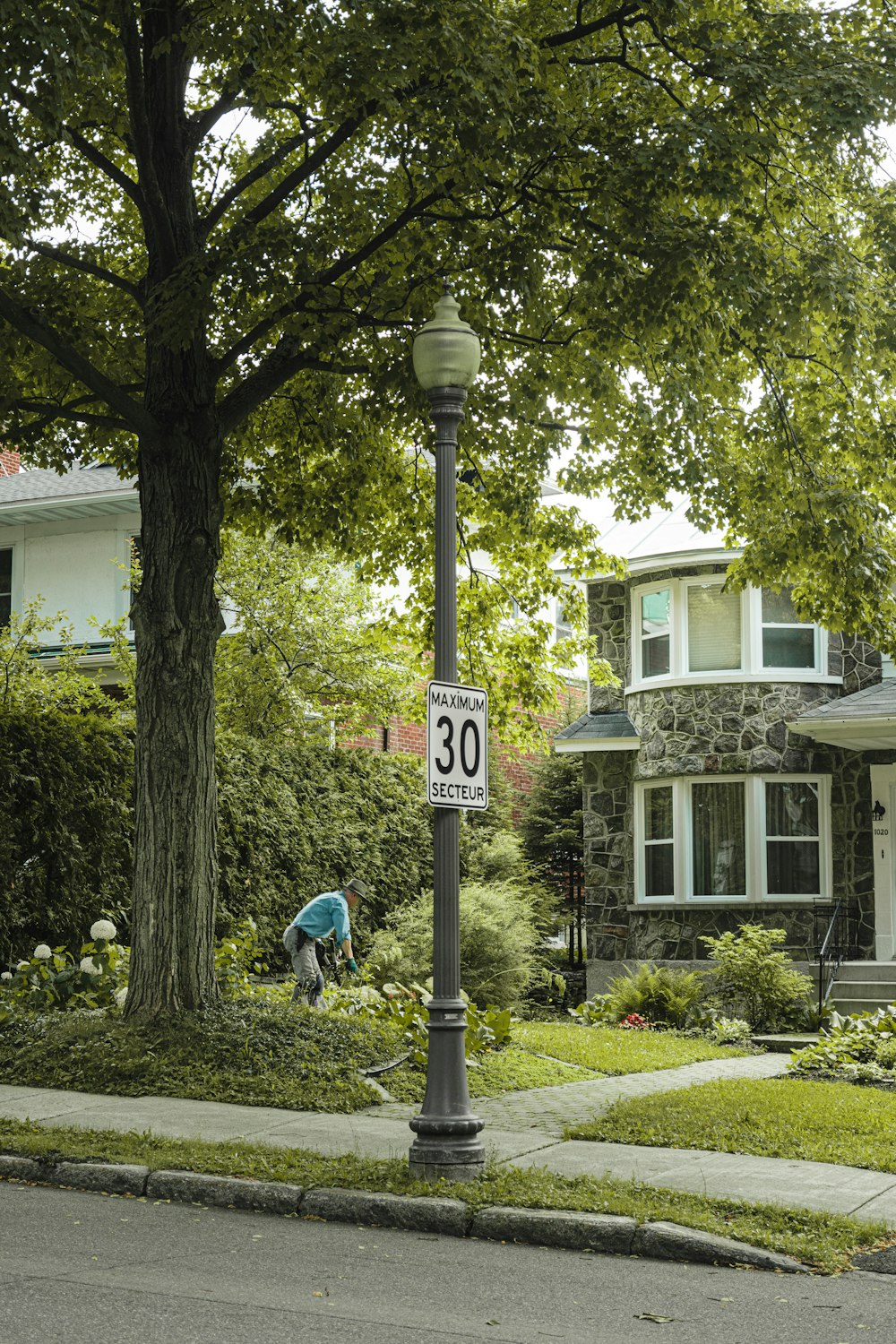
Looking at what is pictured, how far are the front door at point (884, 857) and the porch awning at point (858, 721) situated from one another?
0.49 meters

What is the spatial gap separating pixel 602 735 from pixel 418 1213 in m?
15.9

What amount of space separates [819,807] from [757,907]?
5.64 ft

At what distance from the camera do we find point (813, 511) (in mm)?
13133

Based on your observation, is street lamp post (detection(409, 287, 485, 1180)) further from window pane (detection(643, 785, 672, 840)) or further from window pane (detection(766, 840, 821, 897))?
window pane (detection(643, 785, 672, 840))

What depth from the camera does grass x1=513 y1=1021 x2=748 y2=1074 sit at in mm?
13352

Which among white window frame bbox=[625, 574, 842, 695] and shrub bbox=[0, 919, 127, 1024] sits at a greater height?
white window frame bbox=[625, 574, 842, 695]

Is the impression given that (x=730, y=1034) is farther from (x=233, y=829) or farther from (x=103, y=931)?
(x=103, y=931)

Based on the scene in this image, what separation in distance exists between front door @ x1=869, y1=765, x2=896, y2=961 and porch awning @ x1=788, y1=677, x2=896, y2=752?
0.49 meters

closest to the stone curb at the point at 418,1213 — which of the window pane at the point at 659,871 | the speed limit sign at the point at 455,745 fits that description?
the speed limit sign at the point at 455,745

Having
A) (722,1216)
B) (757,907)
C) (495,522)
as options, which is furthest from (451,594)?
(757,907)

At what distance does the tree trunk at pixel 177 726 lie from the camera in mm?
11461

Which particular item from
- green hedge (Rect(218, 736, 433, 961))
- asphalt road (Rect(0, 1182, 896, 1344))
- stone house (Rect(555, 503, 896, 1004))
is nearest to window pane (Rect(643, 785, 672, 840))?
stone house (Rect(555, 503, 896, 1004))

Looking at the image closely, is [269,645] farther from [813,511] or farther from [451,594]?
[451,594]

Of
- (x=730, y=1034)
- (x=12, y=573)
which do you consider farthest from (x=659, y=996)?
(x=12, y=573)
